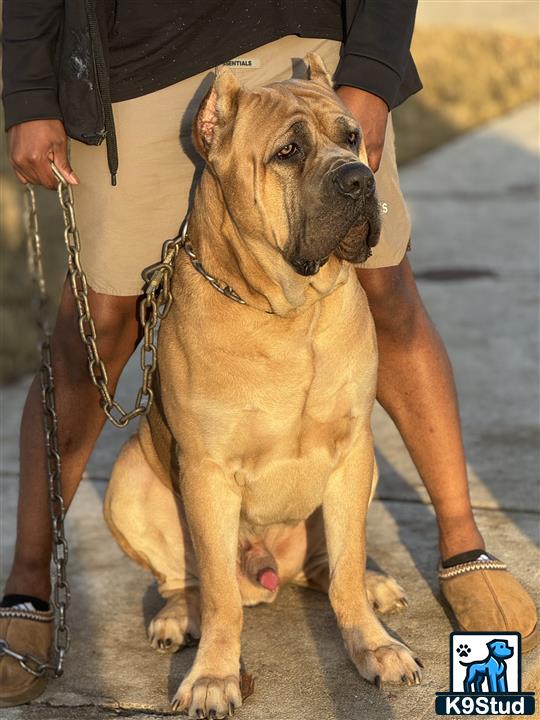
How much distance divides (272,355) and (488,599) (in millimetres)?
969

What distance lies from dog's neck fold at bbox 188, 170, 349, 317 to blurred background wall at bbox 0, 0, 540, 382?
3211 millimetres

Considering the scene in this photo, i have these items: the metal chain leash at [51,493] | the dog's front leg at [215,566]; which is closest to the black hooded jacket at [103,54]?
the metal chain leash at [51,493]

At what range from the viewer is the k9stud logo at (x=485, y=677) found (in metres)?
3.04

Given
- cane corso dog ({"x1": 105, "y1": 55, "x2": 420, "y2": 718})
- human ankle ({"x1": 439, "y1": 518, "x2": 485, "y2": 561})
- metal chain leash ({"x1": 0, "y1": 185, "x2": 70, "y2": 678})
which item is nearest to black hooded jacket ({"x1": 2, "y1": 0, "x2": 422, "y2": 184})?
cane corso dog ({"x1": 105, "y1": 55, "x2": 420, "y2": 718})

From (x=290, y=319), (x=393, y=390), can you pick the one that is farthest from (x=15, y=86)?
(x=393, y=390)

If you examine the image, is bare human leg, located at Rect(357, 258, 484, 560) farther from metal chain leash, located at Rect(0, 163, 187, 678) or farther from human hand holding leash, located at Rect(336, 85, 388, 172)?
metal chain leash, located at Rect(0, 163, 187, 678)

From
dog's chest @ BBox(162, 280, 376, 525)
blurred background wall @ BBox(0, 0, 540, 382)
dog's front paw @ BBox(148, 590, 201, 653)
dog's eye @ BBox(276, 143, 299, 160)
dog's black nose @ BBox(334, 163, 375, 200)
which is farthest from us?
blurred background wall @ BBox(0, 0, 540, 382)

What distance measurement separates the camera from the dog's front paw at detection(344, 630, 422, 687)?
10.4 feet

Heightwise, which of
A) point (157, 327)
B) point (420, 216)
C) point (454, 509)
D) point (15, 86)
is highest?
point (15, 86)

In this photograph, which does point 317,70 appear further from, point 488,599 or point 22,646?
point 22,646

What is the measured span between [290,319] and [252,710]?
1.02 meters

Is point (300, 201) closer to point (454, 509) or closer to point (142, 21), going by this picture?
point (142, 21)

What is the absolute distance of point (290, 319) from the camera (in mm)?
3166

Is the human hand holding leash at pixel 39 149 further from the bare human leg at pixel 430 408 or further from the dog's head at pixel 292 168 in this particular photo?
the bare human leg at pixel 430 408
